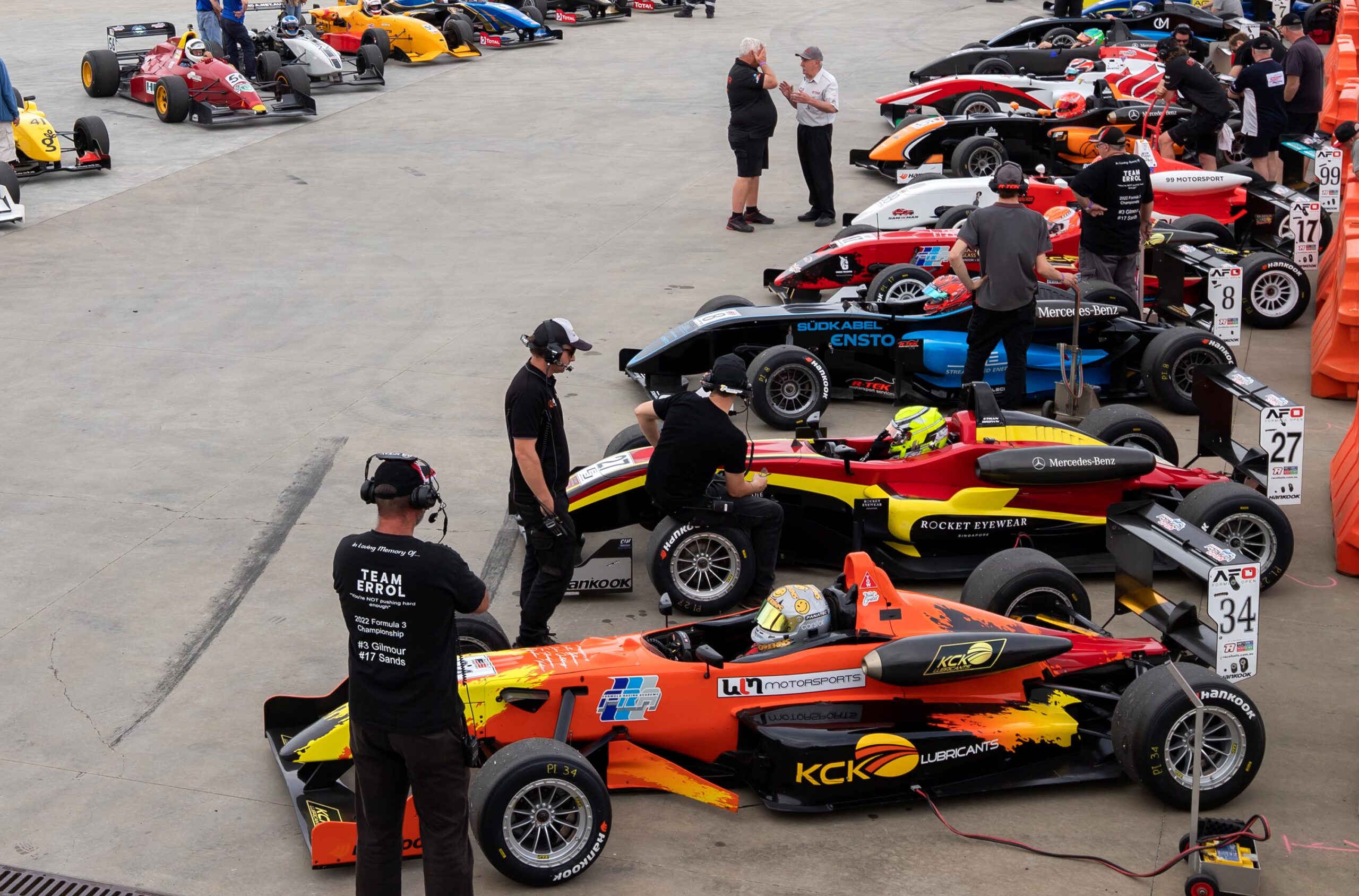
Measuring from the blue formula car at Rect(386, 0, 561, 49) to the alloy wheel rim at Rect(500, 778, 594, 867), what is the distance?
2410 cm

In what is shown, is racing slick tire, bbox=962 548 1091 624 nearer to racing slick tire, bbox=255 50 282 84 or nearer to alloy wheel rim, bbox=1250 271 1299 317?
alloy wheel rim, bbox=1250 271 1299 317

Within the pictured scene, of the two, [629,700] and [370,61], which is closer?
[629,700]

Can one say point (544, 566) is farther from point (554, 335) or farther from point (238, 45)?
point (238, 45)

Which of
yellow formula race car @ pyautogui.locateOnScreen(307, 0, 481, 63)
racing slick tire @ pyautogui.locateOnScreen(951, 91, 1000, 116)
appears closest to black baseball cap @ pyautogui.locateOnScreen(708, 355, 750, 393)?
racing slick tire @ pyautogui.locateOnScreen(951, 91, 1000, 116)

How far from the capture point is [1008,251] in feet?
32.2

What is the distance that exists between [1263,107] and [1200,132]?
85 centimetres

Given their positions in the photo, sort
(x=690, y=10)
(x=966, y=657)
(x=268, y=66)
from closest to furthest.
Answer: (x=966, y=657) → (x=268, y=66) → (x=690, y=10)

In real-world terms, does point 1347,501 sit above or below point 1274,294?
below

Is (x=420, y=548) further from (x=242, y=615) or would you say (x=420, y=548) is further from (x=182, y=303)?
(x=182, y=303)

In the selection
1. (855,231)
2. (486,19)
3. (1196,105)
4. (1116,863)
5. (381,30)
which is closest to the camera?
(1116,863)

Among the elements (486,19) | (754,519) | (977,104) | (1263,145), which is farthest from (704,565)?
(486,19)

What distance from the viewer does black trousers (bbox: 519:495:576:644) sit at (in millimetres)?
6938

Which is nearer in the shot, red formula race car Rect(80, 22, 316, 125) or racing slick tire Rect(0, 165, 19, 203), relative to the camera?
racing slick tire Rect(0, 165, 19, 203)

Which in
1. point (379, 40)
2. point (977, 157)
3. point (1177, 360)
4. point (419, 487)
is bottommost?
point (1177, 360)
